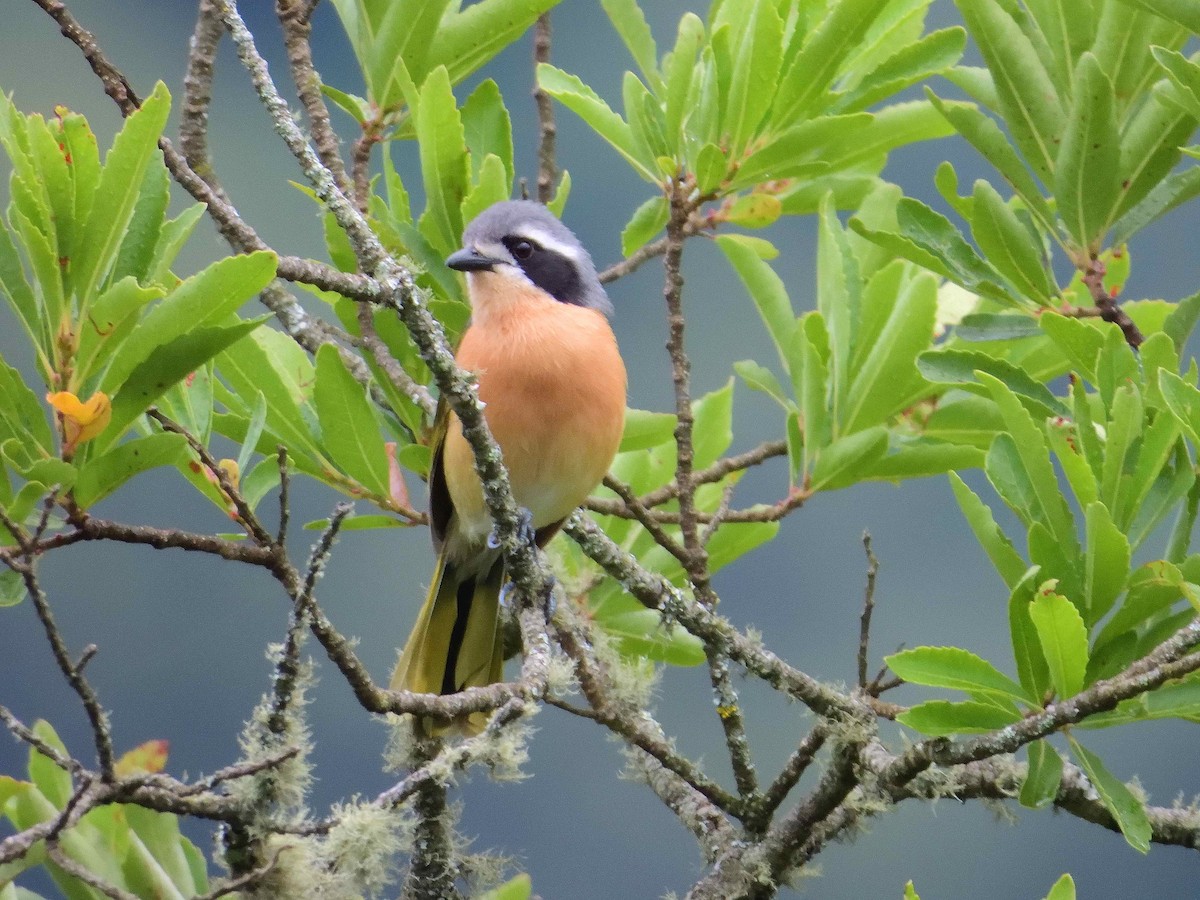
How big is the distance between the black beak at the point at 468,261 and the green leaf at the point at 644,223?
42 cm

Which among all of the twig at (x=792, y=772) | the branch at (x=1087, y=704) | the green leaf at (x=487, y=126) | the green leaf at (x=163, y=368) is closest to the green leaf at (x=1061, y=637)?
the branch at (x=1087, y=704)

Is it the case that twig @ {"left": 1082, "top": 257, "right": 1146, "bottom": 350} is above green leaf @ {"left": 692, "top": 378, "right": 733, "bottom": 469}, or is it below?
below

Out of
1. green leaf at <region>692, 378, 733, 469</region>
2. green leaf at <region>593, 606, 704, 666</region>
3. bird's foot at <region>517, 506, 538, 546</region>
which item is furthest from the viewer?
green leaf at <region>692, 378, 733, 469</region>

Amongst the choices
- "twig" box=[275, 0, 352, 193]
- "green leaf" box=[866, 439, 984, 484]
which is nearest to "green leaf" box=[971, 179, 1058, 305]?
"green leaf" box=[866, 439, 984, 484]

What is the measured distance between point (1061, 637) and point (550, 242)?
173cm

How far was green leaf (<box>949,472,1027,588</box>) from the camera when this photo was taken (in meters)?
2.02

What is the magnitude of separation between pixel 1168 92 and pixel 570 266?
151 cm

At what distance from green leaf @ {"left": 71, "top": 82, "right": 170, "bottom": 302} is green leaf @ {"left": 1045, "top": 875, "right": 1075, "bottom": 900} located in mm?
1651

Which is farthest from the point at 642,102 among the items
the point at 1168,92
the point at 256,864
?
the point at 256,864

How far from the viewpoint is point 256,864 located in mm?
2199

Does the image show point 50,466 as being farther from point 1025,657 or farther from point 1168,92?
point 1168,92

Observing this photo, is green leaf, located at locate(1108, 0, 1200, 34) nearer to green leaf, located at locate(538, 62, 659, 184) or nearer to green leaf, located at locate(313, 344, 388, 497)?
green leaf, located at locate(538, 62, 659, 184)

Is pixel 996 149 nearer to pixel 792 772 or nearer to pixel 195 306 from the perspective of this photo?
pixel 792 772

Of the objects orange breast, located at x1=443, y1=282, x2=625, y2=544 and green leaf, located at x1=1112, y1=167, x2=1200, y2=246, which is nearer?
green leaf, located at x1=1112, y1=167, x2=1200, y2=246
